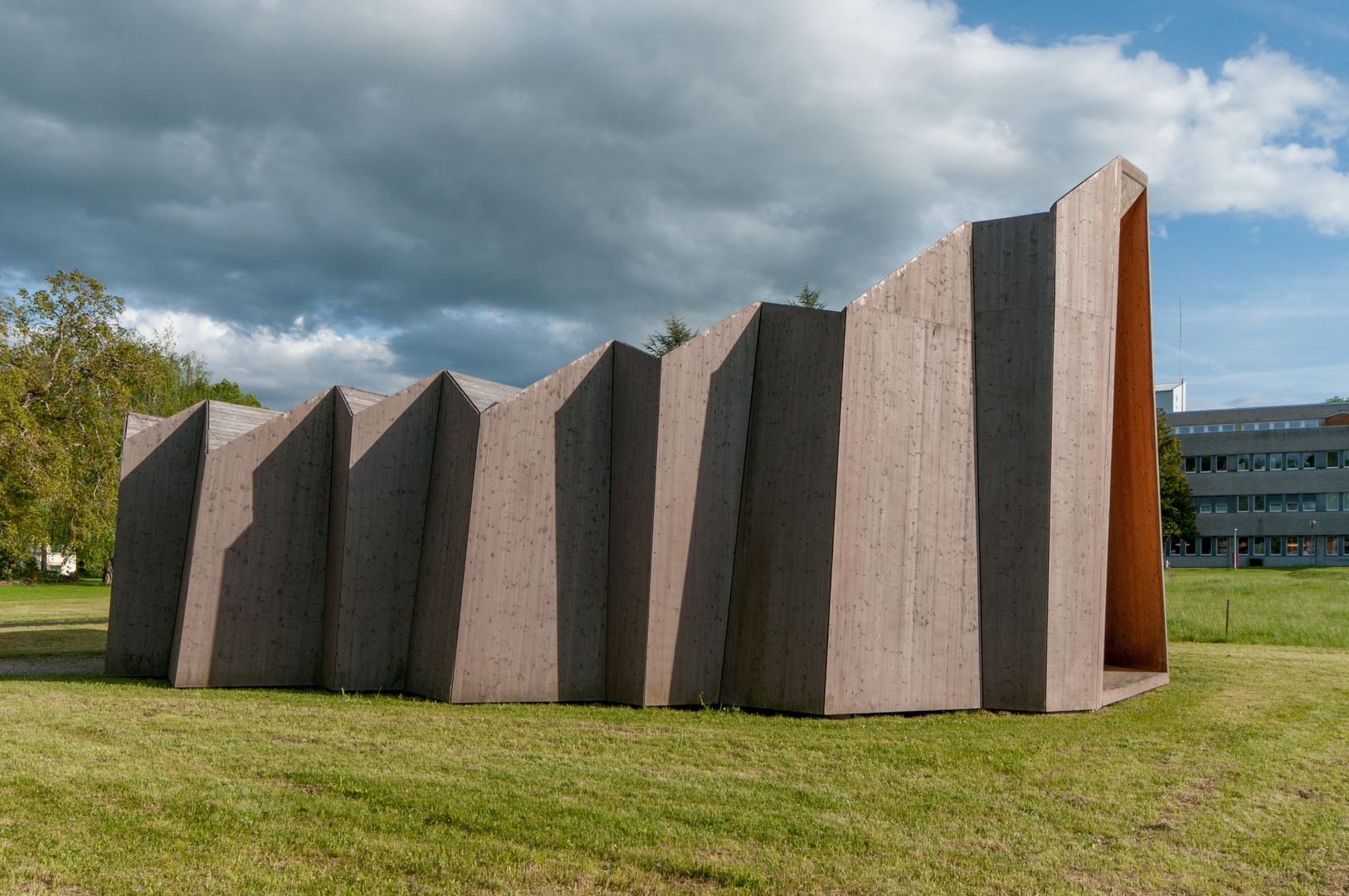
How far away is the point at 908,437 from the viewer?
451 inches

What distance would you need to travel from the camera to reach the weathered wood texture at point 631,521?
1162 centimetres

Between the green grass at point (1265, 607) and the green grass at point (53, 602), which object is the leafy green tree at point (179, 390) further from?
the green grass at point (1265, 607)

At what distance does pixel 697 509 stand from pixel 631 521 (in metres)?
0.98

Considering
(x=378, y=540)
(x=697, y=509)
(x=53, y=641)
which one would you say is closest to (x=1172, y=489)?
(x=697, y=509)

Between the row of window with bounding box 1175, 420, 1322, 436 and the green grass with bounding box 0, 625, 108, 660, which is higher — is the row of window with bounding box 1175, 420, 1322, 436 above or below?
above

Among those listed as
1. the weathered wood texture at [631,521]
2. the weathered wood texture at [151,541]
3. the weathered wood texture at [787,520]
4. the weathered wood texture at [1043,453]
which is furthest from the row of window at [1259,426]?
the weathered wood texture at [151,541]

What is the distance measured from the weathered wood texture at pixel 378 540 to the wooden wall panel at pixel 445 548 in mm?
187

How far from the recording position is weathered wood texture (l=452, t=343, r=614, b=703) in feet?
38.7

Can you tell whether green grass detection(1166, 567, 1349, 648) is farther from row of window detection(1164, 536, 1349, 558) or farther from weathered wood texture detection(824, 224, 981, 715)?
weathered wood texture detection(824, 224, 981, 715)

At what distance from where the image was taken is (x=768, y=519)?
460 inches

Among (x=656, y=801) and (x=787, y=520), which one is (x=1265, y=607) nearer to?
(x=787, y=520)

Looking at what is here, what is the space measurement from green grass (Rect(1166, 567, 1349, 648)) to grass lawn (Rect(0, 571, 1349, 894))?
40.0 ft

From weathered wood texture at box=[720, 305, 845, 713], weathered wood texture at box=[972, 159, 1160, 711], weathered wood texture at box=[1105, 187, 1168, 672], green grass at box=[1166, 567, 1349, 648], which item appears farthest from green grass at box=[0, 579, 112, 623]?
green grass at box=[1166, 567, 1349, 648]

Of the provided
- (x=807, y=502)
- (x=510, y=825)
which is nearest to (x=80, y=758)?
(x=510, y=825)
